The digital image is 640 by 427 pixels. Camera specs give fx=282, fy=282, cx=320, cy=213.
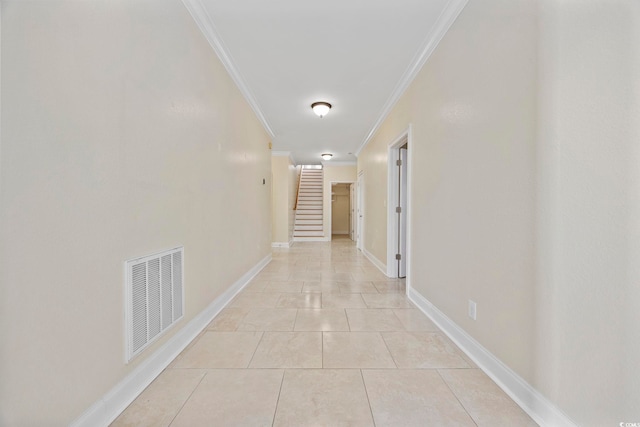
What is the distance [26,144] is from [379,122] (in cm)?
448

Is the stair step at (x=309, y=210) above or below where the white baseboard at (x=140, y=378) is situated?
above

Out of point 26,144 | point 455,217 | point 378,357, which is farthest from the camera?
point 455,217

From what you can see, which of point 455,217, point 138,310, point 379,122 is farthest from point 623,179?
point 379,122

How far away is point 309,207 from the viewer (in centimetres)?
996

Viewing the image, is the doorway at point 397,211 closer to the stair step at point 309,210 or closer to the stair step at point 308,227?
the stair step at point 308,227

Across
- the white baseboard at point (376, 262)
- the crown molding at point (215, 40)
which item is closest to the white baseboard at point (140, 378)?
the crown molding at point (215, 40)

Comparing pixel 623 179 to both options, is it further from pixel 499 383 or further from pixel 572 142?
pixel 499 383

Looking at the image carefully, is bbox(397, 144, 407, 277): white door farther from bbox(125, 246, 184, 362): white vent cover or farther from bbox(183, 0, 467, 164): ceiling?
bbox(125, 246, 184, 362): white vent cover

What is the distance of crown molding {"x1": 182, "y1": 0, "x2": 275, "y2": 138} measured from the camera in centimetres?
209

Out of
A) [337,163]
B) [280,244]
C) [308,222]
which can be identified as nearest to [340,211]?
[308,222]

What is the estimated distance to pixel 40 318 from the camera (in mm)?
988

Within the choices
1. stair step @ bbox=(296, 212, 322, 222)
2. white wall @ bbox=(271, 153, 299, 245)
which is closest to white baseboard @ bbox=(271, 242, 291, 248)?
white wall @ bbox=(271, 153, 299, 245)

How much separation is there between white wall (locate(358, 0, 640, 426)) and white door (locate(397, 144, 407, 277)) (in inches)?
75.5

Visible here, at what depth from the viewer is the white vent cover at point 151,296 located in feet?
4.74
